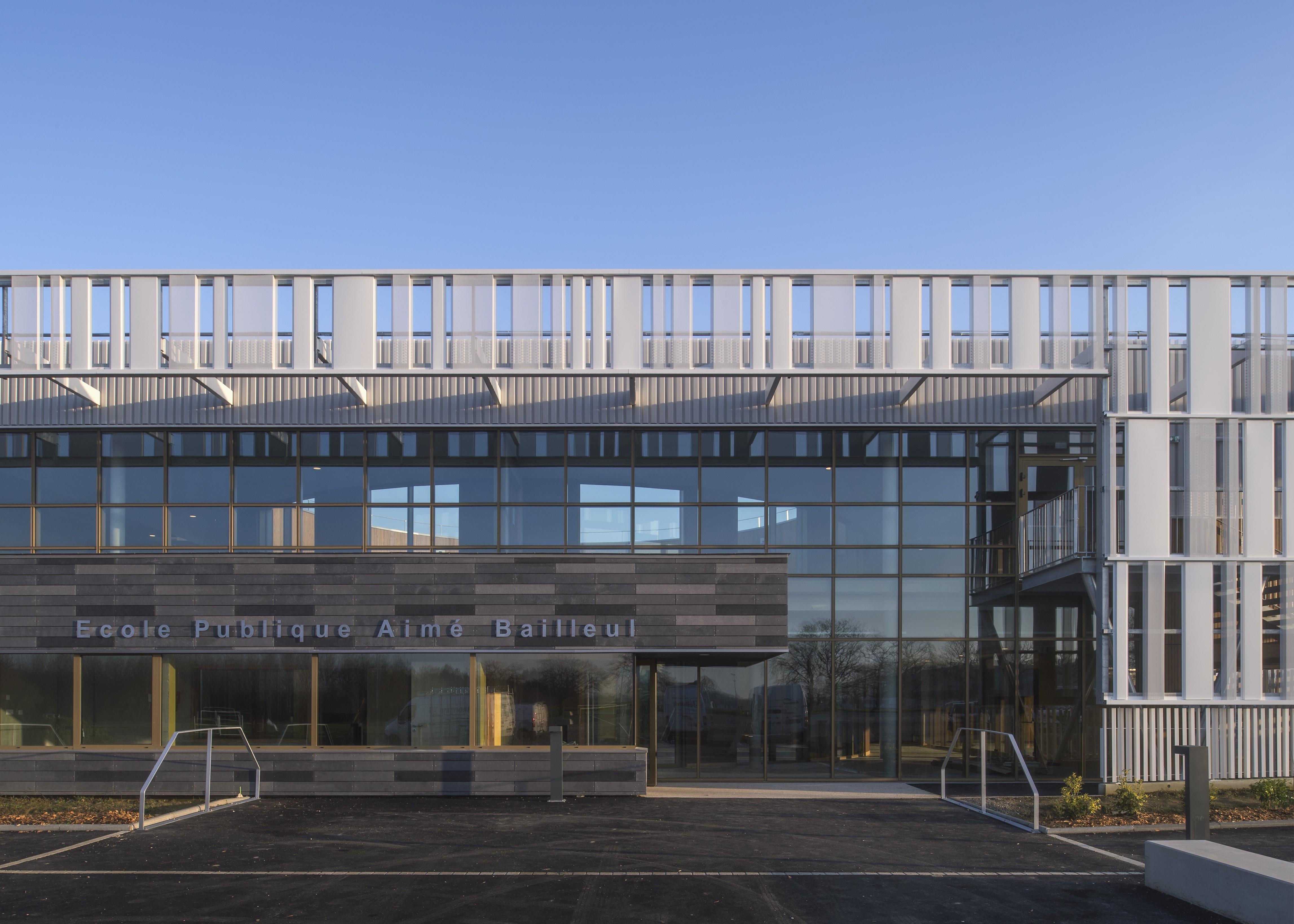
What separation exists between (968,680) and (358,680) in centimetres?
1030

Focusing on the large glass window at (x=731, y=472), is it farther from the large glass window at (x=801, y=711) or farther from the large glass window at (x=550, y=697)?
the large glass window at (x=550, y=697)

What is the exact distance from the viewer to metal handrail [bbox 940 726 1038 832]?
491 inches

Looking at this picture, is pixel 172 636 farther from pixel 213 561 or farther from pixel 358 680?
pixel 358 680

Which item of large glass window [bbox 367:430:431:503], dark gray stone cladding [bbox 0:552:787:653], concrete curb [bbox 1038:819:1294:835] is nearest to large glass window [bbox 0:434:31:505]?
dark gray stone cladding [bbox 0:552:787:653]

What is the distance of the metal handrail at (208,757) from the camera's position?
43.0ft

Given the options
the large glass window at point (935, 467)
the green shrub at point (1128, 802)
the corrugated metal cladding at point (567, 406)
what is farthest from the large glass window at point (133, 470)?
the green shrub at point (1128, 802)

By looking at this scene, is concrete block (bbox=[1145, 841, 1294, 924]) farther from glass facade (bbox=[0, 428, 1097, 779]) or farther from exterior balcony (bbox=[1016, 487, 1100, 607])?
glass facade (bbox=[0, 428, 1097, 779])

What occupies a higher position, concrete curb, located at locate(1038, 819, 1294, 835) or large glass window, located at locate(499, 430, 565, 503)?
large glass window, located at locate(499, 430, 565, 503)

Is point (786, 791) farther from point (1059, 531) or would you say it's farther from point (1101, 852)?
point (1059, 531)

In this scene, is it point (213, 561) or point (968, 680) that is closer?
point (213, 561)

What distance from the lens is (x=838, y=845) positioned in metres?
11.7

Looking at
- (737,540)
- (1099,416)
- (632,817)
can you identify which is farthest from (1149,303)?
(632,817)

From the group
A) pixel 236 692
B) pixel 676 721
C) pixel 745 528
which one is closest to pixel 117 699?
pixel 236 692

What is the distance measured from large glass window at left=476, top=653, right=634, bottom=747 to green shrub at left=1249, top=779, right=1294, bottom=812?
30.7 ft
